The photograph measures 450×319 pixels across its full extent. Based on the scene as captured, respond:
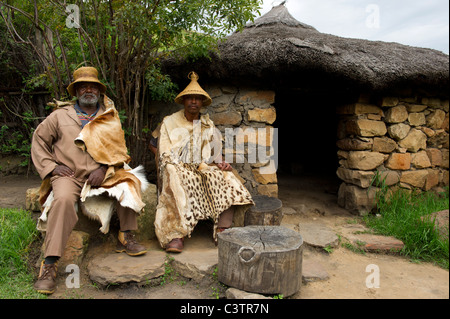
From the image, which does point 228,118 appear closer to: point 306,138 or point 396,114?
point 396,114

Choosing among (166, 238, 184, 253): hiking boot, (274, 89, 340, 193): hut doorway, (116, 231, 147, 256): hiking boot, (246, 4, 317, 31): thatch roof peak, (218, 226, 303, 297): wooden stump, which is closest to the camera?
(218, 226, 303, 297): wooden stump

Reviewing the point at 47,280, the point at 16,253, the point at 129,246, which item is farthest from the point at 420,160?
the point at 16,253

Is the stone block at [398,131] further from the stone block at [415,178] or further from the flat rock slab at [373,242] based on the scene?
the flat rock slab at [373,242]

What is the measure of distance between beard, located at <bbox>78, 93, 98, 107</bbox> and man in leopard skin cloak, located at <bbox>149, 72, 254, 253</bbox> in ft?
2.43

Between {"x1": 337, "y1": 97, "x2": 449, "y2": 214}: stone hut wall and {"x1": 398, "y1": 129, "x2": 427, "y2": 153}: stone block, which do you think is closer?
{"x1": 337, "y1": 97, "x2": 449, "y2": 214}: stone hut wall

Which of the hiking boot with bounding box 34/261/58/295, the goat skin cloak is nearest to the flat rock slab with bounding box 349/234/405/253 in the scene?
the goat skin cloak

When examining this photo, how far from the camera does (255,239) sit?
2.54m

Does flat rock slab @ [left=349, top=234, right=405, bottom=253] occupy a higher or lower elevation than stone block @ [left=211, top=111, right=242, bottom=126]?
lower

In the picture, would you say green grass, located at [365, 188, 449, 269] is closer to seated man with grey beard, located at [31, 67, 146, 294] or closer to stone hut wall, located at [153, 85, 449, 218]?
stone hut wall, located at [153, 85, 449, 218]

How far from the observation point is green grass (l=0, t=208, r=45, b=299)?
2412mm

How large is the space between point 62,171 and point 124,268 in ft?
3.09

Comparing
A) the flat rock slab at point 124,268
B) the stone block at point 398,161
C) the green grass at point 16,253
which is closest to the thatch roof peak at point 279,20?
the stone block at point 398,161

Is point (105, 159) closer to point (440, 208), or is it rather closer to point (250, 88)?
point (250, 88)
